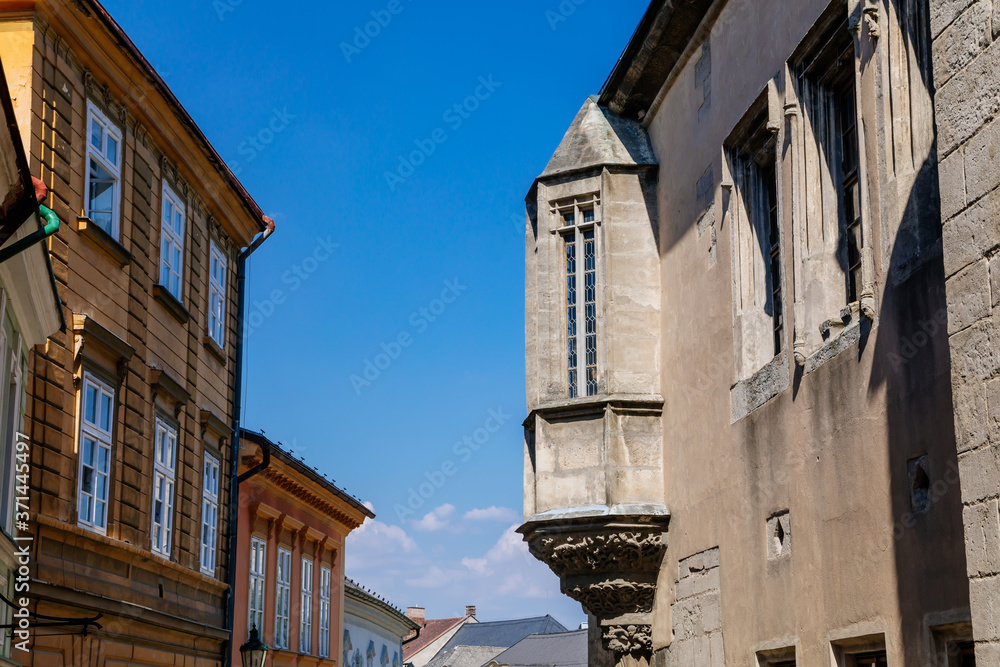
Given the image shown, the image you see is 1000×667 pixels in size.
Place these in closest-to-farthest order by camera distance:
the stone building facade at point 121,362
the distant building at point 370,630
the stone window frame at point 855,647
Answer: the stone window frame at point 855,647 < the stone building facade at point 121,362 < the distant building at point 370,630

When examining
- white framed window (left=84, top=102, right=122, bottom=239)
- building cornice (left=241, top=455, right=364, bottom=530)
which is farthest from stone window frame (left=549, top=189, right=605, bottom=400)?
building cornice (left=241, top=455, right=364, bottom=530)

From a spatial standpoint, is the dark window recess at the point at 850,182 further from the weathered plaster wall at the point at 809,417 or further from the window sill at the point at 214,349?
the window sill at the point at 214,349

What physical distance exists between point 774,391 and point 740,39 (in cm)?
338

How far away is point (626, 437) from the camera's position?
12.9 metres

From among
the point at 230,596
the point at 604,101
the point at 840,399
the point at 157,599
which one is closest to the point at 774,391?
the point at 840,399

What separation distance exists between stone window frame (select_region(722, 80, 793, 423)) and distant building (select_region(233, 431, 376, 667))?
37.0 ft

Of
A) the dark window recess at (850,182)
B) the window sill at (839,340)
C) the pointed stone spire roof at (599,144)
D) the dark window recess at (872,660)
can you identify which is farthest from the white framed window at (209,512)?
the dark window recess at (872,660)

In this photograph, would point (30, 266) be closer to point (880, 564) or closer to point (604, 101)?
point (880, 564)

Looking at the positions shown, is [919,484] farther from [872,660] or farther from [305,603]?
[305,603]

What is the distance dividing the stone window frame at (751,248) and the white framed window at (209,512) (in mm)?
9163

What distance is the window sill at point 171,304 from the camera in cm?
1504

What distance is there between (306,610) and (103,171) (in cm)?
1475

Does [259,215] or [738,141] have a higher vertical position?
[259,215]

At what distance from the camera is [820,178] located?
952cm
